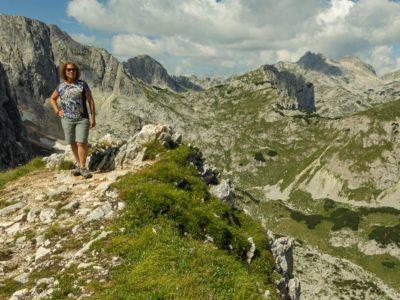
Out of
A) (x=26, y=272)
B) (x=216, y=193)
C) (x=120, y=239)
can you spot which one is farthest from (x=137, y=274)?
(x=216, y=193)

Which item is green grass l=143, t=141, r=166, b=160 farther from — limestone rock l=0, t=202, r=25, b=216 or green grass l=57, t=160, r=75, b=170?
limestone rock l=0, t=202, r=25, b=216

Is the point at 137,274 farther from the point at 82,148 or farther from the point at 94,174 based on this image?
the point at 94,174

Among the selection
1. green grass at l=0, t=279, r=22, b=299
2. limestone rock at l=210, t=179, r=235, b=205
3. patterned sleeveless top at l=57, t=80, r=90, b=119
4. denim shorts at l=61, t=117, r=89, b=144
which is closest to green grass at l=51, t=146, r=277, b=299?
green grass at l=0, t=279, r=22, b=299

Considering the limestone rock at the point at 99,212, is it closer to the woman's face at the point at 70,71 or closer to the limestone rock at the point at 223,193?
the woman's face at the point at 70,71

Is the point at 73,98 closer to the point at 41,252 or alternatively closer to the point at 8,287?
the point at 41,252

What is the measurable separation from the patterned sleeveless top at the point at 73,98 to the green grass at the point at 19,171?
710cm

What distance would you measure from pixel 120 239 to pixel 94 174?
9435 mm

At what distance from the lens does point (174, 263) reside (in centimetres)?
1306

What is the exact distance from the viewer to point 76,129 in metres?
20.5

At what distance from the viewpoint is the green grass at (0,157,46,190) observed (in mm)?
24097

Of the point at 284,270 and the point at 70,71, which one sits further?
the point at 284,270

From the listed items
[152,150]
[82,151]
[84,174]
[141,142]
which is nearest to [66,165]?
[84,174]

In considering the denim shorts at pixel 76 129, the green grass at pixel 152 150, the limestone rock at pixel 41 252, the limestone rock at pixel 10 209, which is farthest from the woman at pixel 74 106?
the limestone rock at pixel 41 252

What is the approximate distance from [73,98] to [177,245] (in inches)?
390
